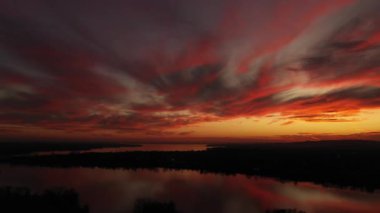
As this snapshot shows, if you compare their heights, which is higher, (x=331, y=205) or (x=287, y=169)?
(x=287, y=169)

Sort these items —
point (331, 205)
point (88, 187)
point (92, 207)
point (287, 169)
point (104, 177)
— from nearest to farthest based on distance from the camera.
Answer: point (92, 207), point (331, 205), point (88, 187), point (104, 177), point (287, 169)

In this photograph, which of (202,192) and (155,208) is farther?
(202,192)

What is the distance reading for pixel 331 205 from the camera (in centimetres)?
3034

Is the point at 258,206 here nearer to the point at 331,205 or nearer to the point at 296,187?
the point at 331,205

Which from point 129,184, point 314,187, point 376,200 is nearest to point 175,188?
point 129,184

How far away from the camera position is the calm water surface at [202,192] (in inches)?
1174

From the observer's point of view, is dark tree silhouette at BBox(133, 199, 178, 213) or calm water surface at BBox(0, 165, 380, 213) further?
calm water surface at BBox(0, 165, 380, 213)

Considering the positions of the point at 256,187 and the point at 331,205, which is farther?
the point at 256,187

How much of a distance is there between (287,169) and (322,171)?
585 centimetres

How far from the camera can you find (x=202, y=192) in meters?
37.4

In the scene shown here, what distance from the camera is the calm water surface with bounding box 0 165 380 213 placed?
97.9 feet

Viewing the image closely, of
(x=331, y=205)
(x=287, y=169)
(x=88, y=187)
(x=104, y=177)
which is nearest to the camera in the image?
(x=331, y=205)

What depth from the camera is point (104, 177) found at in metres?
49.5

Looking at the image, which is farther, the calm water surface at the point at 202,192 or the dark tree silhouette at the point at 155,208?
the calm water surface at the point at 202,192
